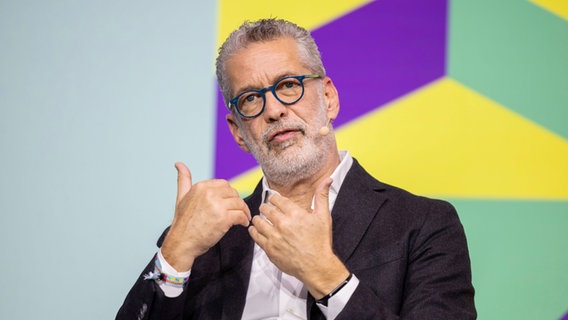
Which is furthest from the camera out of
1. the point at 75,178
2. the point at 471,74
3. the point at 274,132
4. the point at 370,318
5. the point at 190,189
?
the point at 75,178

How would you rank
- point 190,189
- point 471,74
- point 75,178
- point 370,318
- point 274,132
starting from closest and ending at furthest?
point 370,318 < point 190,189 < point 274,132 < point 471,74 < point 75,178

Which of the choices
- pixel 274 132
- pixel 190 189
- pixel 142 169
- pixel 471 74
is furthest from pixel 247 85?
pixel 471 74

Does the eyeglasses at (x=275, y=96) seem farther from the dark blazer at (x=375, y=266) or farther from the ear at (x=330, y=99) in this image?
the dark blazer at (x=375, y=266)

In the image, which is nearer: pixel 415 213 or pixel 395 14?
pixel 415 213

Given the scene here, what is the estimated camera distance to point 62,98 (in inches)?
87.9

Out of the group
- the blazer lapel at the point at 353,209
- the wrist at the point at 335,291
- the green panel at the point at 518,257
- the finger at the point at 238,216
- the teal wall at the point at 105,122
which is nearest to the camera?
the wrist at the point at 335,291

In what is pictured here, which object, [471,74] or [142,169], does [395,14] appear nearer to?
[471,74]

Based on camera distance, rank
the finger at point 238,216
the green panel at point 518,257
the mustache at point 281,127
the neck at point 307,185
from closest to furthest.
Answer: the finger at point 238,216 < the mustache at point 281,127 < the neck at point 307,185 < the green panel at point 518,257

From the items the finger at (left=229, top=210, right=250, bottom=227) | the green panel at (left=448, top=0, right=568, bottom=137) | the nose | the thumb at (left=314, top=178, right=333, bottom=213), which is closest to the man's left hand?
the thumb at (left=314, top=178, right=333, bottom=213)

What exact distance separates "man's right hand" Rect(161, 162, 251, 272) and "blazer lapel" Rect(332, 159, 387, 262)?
0.86ft

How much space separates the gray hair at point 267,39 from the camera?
177 centimetres

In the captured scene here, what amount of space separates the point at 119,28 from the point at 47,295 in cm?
99

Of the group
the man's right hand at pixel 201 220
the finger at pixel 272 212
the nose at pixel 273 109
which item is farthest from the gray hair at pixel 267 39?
the finger at pixel 272 212

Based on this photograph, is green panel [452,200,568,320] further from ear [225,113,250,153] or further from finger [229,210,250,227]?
finger [229,210,250,227]
